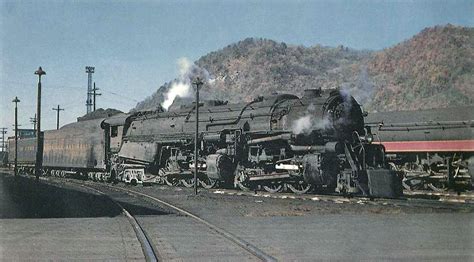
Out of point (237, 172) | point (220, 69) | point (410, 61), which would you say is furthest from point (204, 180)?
point (220, 69)

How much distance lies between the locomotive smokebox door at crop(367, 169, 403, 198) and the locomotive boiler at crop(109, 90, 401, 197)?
32mm

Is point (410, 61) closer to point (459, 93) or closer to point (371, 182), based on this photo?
point (459, 93)

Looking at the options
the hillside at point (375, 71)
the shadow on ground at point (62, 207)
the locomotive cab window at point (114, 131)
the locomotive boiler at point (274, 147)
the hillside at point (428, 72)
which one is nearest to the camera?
the shadow on ground at point (62, 207)

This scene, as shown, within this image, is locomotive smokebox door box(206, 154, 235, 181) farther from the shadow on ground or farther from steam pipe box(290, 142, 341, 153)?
the shadow on ground

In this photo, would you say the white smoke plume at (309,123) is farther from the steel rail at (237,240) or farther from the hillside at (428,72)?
the hillside at (428,72)

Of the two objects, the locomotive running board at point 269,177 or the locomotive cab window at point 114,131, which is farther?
the locomotive cab window at point 114,131

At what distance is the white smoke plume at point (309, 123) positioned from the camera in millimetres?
20078

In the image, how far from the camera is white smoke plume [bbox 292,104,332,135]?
65.9 feet

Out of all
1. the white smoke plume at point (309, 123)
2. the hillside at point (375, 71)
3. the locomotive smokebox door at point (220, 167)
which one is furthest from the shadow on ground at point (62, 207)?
the hillside at point (375, 71)

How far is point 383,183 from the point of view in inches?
690

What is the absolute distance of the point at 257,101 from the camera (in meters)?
24.0

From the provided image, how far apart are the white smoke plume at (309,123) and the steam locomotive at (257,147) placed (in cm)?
4

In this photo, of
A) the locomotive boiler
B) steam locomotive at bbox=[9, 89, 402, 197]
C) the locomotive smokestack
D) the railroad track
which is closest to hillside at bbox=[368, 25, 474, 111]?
steam locomotive at bbox=[9, 89, 402, 197]

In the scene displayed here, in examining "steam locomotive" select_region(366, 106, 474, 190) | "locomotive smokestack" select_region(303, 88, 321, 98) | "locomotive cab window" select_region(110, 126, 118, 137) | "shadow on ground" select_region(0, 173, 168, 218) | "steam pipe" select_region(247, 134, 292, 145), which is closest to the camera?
"shadow on ground" select_region(0, 173, 168, 218)
